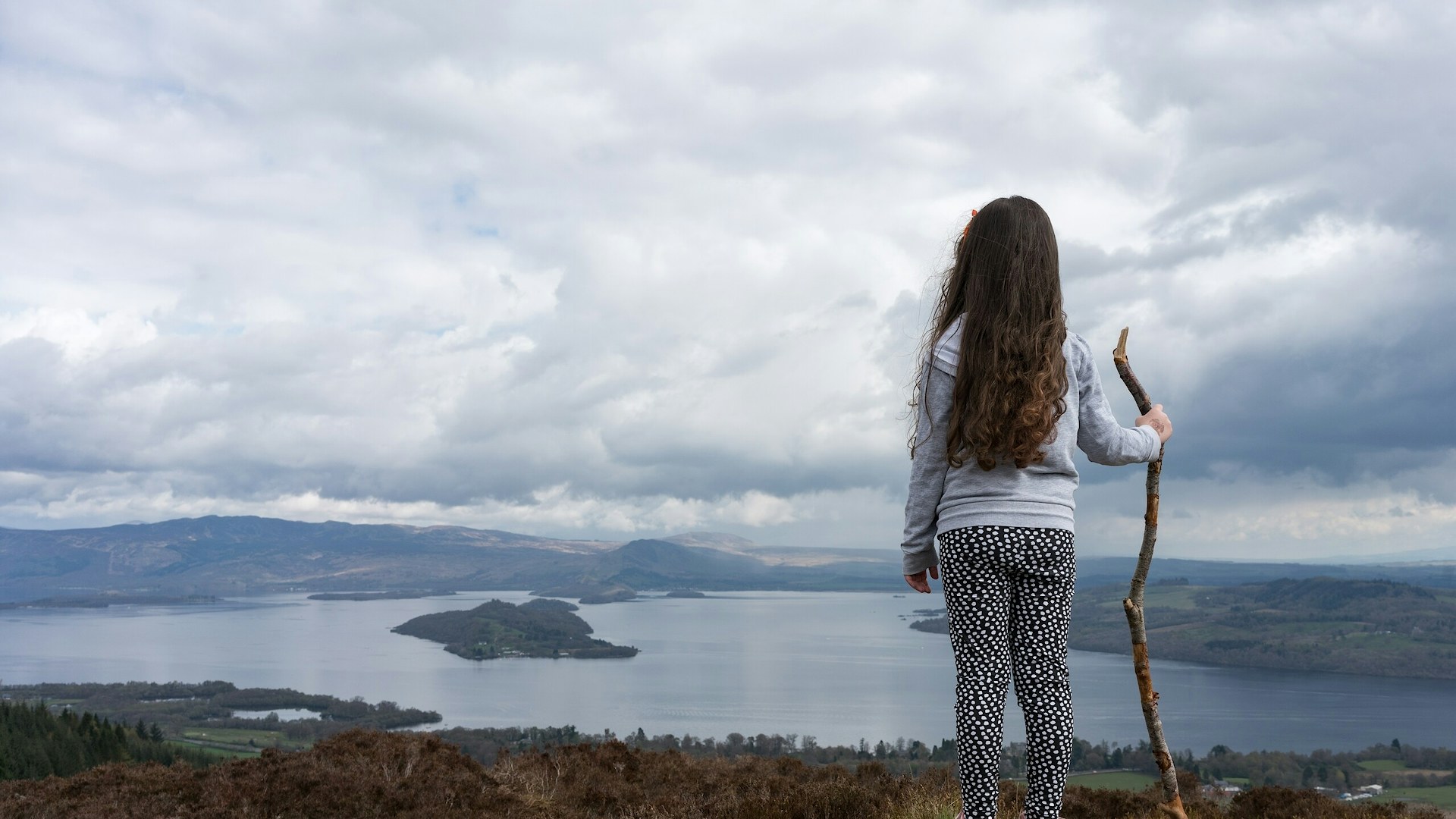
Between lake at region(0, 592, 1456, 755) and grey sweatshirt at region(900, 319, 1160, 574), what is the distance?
41.5 metres

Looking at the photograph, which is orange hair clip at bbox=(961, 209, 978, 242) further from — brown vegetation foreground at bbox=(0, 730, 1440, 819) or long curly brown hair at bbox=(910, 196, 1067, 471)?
brown vegetation foreground at bbox=(0, 730, 1440, 819)

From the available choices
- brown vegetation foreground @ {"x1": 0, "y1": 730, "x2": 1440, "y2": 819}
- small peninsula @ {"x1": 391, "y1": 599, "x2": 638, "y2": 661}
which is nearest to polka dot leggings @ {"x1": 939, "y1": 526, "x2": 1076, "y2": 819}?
brown vegetation foreground @ {"x1": 0, "y1": 730, "x2": 1440, "y2": 819}

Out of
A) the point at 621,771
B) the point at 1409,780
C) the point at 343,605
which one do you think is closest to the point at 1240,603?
the point at 1409,780

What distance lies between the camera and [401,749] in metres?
5.75

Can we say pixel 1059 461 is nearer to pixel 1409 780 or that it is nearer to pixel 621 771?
pixel 621 771

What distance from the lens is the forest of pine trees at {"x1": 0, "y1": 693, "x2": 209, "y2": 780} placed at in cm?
2406

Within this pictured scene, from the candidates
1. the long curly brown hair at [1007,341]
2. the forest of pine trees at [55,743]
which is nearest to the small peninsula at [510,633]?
the forest of pine trees at [55,743]

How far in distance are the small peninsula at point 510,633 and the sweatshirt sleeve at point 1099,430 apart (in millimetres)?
104038

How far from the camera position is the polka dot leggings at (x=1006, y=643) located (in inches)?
109

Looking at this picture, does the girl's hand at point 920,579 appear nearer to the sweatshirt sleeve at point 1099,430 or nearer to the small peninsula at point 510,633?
the sweatshirt sleeve at point 1099,430

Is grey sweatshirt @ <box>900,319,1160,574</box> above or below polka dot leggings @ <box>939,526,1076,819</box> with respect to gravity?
above

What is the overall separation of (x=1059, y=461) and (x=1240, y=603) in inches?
5730

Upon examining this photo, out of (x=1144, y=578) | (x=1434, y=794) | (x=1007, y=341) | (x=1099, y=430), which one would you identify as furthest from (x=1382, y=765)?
(x=1007, y=341)

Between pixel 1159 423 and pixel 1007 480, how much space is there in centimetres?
76
